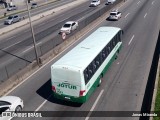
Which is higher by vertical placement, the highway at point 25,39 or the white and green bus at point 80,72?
the white and green bus at point 80,72

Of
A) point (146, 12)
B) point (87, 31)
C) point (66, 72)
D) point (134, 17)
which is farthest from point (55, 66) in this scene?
point (146, 12)

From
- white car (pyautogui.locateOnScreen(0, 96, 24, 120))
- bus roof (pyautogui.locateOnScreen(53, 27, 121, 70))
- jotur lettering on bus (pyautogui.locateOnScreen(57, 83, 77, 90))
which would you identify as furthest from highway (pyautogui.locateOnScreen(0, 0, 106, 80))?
jotur lettering on bus (pyautogui.locateOnScreen(57, 83, 77, 90))

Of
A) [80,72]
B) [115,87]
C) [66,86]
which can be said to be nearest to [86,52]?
[80,72]

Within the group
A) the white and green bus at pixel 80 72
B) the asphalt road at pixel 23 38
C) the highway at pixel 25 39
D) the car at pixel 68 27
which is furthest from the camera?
the car at pixel 68 27

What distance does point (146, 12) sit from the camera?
165 feet

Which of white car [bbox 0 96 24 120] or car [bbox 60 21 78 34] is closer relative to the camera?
white car [bbox 0 96 24 120]

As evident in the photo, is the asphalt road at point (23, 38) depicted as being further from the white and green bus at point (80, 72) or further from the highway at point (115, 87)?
the white and green bus at point (80, 72)

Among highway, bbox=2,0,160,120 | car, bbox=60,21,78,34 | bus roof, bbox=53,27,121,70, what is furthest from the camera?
car, bbox=60,21,78,34

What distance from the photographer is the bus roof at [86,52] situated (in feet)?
56.5

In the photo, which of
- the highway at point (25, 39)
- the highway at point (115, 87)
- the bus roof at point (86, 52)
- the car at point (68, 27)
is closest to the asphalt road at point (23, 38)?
the highway at point (25, 39)

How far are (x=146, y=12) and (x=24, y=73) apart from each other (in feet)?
113

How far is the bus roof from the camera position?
56.5 feet

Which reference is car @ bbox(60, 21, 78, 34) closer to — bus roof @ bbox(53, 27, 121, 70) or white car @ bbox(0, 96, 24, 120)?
bus roof @ bbox(53, 27, 121, 70)

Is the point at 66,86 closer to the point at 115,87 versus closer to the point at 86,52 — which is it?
the point at 86,52
